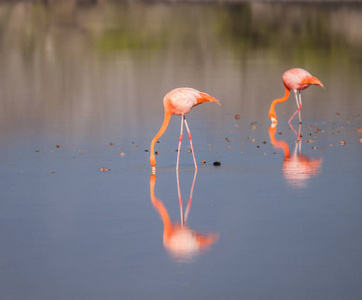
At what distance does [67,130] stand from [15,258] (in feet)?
26.4

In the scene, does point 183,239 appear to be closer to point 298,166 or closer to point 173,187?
point 173,187

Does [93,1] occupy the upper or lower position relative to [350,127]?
upper

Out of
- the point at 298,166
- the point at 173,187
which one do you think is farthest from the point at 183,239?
the point at 298,166

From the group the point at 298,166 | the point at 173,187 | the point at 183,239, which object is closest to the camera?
the point at 183,239

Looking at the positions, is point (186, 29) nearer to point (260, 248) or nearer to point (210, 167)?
point (210, 167)

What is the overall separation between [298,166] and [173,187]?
7.33 feet

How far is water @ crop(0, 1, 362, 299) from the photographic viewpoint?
22.6 feet

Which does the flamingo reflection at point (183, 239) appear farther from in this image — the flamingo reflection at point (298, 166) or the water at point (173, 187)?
the flamingo reflection at point (298, 166)

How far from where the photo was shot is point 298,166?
1184cm

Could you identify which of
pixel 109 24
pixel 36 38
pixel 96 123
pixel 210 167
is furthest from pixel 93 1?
pixel 210 167

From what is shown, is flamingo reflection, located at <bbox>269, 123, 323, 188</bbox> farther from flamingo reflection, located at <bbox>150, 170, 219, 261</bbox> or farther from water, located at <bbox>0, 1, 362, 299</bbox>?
flamingo reflection, located at <bbox>150, 170, 219, 261</bbox>

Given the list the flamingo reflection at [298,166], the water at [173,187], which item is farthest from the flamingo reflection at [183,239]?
the flamingo reflection at [298,166]

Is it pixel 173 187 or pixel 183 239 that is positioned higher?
pixel 173 187

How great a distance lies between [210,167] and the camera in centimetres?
1180
